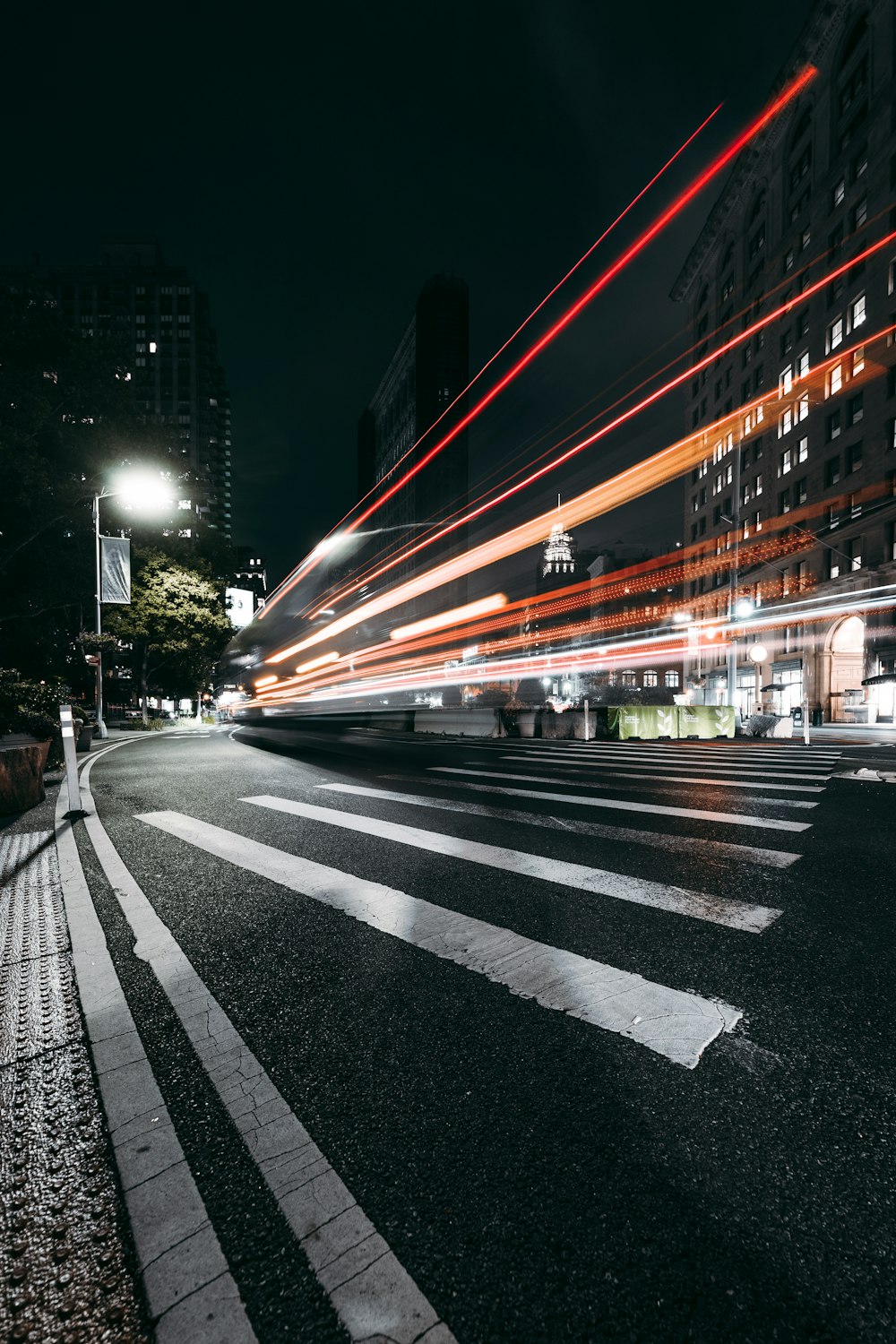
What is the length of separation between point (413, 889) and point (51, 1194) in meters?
2.68

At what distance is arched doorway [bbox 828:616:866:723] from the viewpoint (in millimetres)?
38969

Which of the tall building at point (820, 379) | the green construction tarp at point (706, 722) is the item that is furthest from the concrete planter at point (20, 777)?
the tall building at point (820, 379)

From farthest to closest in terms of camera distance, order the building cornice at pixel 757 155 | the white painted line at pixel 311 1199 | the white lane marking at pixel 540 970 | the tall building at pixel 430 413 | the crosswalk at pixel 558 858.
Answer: the tall building at pixel 430 413 < the building cornice at pixel 757 155 < the crosswalk at pixel 558 858 < the white lane marking at pixel 540 970 < the white painted line at pixel 311 1199

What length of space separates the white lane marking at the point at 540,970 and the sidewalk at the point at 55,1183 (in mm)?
1590

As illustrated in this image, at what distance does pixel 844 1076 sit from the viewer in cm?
210

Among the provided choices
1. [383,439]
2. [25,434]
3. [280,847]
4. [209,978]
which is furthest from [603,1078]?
[383,439]

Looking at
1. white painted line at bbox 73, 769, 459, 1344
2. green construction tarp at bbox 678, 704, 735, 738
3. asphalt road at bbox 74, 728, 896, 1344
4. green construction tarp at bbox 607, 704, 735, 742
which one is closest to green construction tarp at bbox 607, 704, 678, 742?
green construction tarp at bbox 607, 704, 735, 742

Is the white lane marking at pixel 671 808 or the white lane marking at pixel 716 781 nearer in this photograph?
the white lane marking at pixel 671 808

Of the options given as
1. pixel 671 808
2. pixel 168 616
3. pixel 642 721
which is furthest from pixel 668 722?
pixel 168 616

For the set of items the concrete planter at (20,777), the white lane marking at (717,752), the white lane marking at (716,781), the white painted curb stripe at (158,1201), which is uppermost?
the concrete planter at (20,777)

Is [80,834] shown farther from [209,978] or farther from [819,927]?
[819,927]

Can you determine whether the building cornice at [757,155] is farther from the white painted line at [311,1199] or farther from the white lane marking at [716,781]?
the white painted line at [311,1199]

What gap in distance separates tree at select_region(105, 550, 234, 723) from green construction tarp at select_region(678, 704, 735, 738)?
93.0 ft

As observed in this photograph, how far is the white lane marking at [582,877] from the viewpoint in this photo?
370 cm
